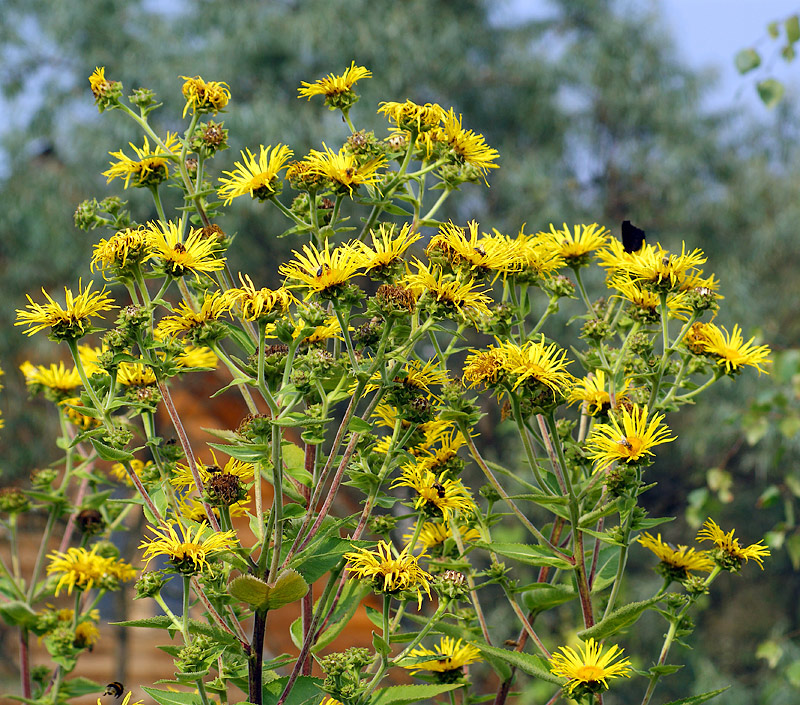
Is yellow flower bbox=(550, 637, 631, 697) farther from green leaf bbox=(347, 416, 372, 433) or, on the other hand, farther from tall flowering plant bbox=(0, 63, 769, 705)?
green leaf bbox=(347, 416, 372, 433)

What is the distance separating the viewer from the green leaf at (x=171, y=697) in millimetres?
1089

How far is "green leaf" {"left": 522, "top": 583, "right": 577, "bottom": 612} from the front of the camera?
1254 mm

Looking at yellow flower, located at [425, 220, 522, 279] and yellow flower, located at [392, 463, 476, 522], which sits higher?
yellow flower, located at [425, 220, 522, 279]

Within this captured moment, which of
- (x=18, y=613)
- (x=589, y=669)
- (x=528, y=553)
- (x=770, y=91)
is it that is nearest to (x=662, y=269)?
(x=528, y=553)

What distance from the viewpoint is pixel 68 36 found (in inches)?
336

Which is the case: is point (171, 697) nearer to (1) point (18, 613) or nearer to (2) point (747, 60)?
(1) point (18, 613)

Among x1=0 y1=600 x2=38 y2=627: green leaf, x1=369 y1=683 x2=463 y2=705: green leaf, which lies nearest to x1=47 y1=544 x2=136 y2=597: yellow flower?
x1=0 y1=600 x2=38 y2=627: green leaf

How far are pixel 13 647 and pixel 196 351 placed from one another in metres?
6.66

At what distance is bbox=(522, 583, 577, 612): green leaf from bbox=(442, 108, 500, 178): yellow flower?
609 millimetres

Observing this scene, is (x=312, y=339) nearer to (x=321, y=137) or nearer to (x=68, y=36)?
(x=321, y=137)

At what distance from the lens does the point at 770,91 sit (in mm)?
2723

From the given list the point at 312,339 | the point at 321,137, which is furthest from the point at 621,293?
the point at 321,137

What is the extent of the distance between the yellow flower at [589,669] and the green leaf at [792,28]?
2.27 meters

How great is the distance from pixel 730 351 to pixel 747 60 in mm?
1875
